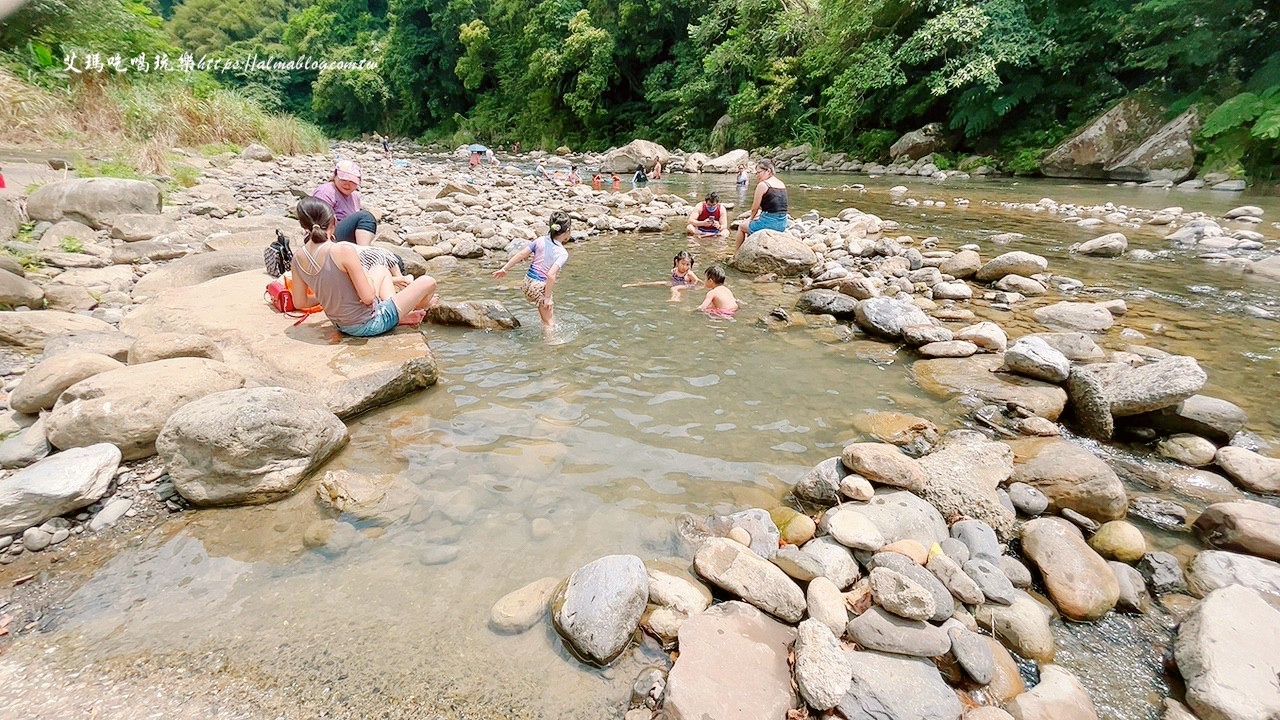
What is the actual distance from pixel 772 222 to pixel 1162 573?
7147 mm

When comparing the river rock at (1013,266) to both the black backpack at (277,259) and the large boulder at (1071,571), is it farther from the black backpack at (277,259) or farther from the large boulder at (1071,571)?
the black backpack at (277,259)

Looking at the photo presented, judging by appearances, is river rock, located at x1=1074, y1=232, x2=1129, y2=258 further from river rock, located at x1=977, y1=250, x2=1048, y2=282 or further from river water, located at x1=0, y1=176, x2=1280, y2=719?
river water, located at x1=0, y1=176, x2=1280, y2=719

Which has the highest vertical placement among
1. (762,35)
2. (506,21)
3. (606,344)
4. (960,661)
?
(506,21)

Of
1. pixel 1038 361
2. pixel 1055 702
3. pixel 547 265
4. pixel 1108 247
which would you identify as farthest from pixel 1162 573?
pixel 1108 247

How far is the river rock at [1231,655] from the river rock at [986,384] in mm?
1825

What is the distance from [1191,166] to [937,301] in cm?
1438

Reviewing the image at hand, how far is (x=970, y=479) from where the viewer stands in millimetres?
3023

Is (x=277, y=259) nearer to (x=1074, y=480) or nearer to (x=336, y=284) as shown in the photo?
(x=336, y=284)

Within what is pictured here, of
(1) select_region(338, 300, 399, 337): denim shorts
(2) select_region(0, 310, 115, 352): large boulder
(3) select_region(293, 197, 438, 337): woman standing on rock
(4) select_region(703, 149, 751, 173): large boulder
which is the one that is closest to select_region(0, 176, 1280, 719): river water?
(1) select_region(338, 300, 399, 337): denim shorts

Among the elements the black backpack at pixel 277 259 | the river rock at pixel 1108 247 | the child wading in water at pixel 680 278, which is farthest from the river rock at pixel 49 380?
the river rock at pixel 1108 247

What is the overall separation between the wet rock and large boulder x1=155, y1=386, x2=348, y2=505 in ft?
13.9

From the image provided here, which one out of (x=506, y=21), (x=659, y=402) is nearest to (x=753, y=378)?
(x=659, y=402)

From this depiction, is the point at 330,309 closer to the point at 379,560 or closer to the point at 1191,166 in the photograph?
the point at 379,560

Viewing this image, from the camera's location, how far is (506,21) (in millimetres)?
37000
